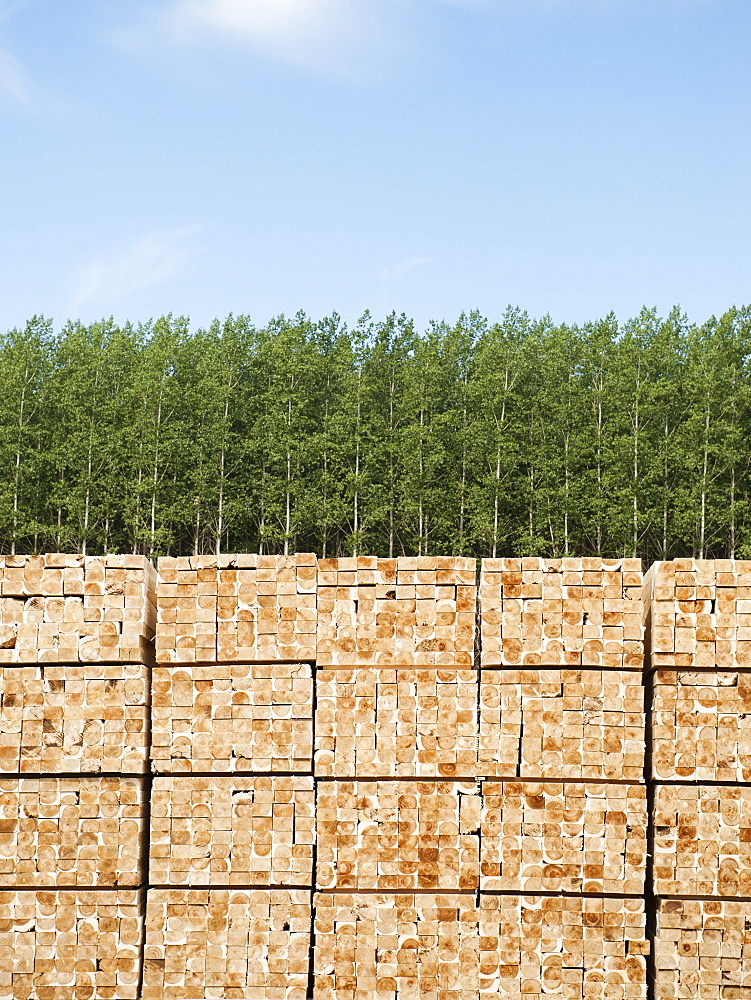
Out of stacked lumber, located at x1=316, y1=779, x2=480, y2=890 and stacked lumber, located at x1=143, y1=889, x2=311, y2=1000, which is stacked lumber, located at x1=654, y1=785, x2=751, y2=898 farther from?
stacked lumber, located at x1=143, y1=889, x2=311, y2=1000

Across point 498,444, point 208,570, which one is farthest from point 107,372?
point 208,570

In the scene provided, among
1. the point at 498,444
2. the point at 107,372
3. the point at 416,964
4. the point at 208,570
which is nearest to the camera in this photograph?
the point at 416,964

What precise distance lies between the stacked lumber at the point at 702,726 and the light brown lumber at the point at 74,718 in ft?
17.9

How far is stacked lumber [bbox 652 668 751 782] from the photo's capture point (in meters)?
11.6

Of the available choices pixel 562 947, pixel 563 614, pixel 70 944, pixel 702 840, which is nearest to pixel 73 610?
pixel 70 944

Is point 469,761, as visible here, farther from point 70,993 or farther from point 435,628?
point 70,993

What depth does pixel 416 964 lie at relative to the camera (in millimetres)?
11398

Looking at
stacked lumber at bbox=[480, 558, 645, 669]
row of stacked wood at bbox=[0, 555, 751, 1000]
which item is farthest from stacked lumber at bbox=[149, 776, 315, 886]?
stacked lumber at bbox=[480, 558, 645, 669]

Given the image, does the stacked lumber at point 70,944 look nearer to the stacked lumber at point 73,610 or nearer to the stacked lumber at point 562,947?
the stacked lumber at point 73,610

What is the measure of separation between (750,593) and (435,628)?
10.9ft

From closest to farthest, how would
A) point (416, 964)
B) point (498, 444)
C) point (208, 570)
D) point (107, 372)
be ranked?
point (416, 964) < point (208, 570) < point (498, 444) < point (107, 372)

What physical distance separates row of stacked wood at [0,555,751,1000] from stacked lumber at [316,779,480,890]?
2 cm

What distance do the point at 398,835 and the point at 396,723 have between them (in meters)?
1.14

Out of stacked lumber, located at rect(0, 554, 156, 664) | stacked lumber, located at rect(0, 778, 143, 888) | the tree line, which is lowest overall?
stacked lumber, located at rect(0, 778, 143, 888)
